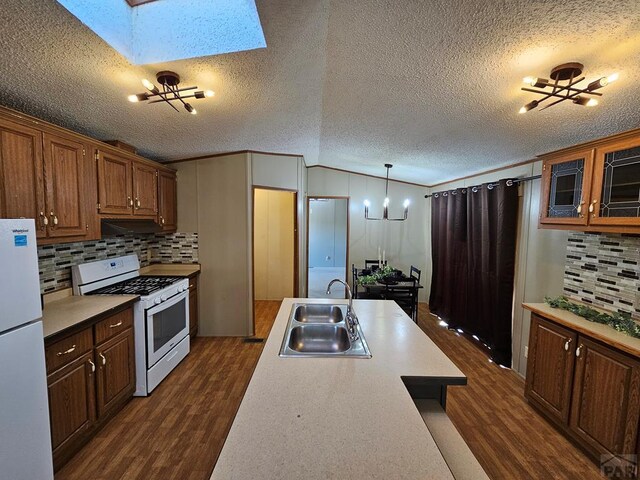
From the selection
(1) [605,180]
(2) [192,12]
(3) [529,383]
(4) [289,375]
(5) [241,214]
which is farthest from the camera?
(5) [241,214]

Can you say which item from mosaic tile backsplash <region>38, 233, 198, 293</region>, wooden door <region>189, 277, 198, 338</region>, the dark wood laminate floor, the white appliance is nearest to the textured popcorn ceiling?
the white appliance

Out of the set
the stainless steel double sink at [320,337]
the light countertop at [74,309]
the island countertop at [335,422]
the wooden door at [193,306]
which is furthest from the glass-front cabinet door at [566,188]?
the wooden door at [193,306]

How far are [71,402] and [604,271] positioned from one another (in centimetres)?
397

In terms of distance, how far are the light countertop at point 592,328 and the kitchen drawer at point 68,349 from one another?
3.38 meters

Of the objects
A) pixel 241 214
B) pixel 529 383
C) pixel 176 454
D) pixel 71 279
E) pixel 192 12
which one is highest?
pixel 192 12

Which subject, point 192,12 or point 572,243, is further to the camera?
point 572,243

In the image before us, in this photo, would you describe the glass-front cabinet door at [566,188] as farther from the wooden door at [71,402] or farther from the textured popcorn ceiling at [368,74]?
the wooden door at [71,402]

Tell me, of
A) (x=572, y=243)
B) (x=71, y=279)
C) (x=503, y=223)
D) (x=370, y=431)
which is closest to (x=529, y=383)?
(x=572, y=243)

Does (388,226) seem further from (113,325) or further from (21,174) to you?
(21,174)

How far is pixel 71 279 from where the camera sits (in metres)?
2.47

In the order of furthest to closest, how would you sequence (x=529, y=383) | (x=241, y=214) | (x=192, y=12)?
1. (x=241, y=214)
2. (x=529, y=383)
3. (x=192, y=12)

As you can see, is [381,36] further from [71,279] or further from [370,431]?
[71,279]

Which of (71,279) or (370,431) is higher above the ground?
(71,279)

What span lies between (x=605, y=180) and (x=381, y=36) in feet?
5.93
